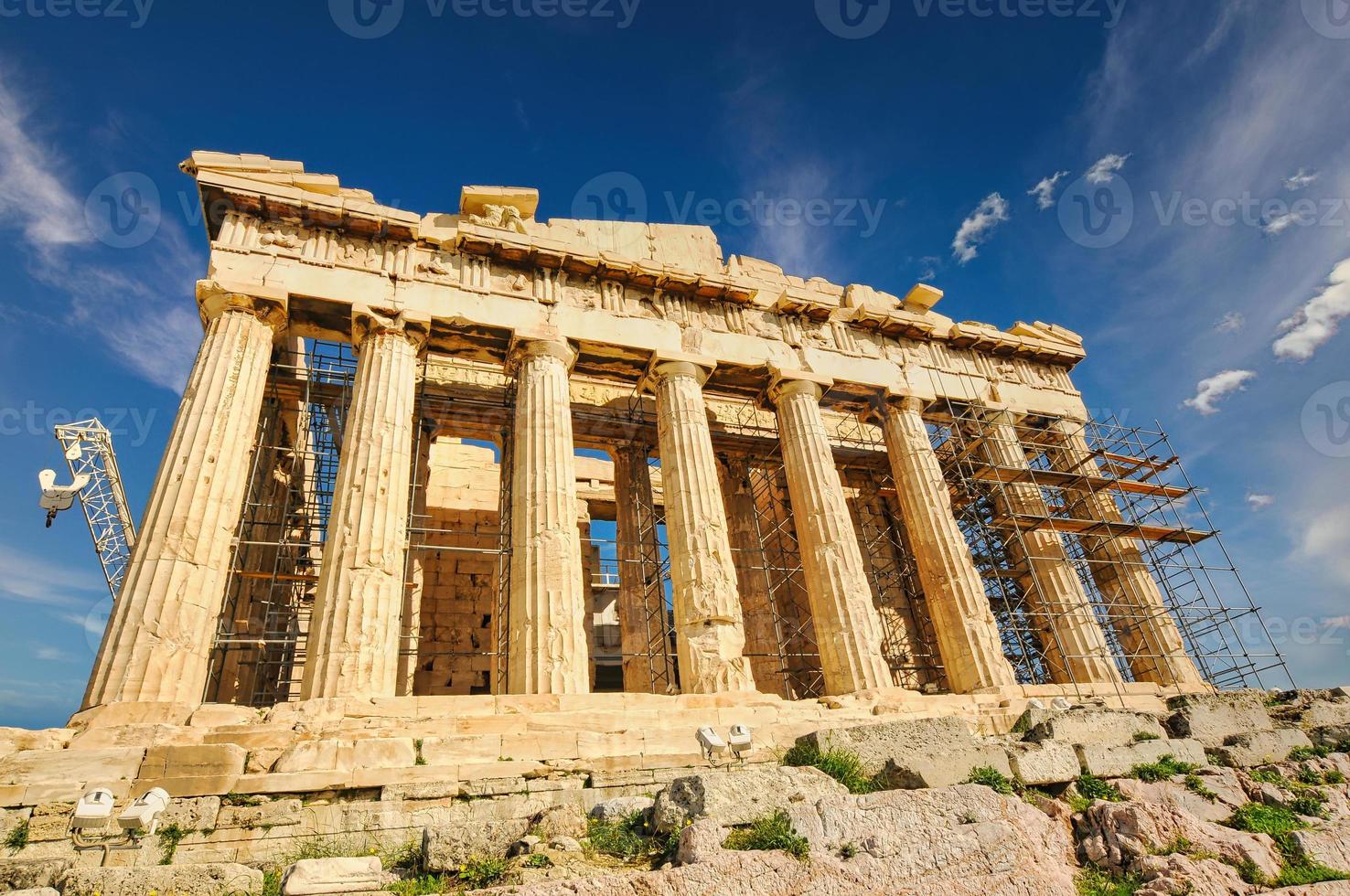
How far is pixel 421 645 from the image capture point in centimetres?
1770

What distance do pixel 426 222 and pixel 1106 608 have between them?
700 inches

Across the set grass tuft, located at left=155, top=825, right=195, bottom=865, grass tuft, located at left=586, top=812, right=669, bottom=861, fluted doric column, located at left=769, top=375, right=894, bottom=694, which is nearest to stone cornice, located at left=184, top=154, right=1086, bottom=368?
fluted doric column, located at left=769, top=375, right=894, bottom=694

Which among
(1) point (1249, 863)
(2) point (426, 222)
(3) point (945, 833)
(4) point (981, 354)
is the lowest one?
(1) point (1249, 863)

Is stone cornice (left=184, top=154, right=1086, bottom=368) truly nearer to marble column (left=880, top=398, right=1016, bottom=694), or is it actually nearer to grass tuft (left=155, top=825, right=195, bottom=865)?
marble column (left=880, top=398, right=1016, bottom=694)

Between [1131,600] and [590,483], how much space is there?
13.8 m

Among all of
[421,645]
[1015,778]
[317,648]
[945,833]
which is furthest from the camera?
[421,645]

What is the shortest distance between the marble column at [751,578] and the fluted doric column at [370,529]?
815cm

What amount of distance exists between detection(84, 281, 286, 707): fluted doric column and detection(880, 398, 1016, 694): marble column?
13.0 m

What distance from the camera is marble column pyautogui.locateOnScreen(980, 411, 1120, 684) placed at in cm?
1616

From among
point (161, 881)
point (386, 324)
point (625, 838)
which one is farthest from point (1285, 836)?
point (386, 324)

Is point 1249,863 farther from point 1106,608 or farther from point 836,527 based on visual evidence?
point 1106,608

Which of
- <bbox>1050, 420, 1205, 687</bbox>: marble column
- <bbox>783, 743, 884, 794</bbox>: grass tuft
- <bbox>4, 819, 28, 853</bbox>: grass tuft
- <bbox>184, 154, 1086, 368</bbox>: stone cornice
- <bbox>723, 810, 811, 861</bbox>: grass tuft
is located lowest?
<bbox>723, 810, 811, 861</bbox>: grass tuft

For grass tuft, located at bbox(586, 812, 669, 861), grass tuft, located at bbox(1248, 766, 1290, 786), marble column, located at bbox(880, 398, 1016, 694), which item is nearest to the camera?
grass tuft, located at bbox(586, 812, 669, 861)

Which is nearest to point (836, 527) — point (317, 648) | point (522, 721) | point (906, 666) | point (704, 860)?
point (906, 666)
